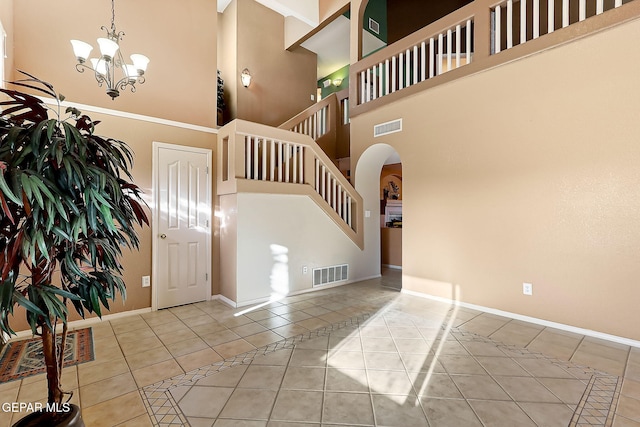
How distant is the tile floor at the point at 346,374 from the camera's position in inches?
76.1

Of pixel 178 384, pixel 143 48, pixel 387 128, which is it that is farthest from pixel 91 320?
pixel 387 128

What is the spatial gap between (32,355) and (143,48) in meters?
3.62

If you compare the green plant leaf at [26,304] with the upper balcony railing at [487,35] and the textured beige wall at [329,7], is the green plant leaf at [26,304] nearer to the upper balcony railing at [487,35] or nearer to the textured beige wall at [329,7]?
the upper balcony railing at [487,35]

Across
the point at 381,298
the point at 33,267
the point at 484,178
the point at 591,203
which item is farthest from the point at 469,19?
the point at 33,267

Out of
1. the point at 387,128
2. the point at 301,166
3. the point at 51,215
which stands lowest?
the point at 51,215

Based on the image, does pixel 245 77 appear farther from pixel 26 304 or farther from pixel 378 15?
pixel 26 304

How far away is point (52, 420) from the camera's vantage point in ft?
4.66

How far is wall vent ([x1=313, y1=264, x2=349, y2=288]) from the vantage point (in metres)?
4.88

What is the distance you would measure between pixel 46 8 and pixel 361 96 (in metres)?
4.35

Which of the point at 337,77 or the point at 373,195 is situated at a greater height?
the point at 337,77

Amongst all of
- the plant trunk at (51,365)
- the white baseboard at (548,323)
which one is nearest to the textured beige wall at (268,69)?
the white baseboard at (548,323)

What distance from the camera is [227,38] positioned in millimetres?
6754

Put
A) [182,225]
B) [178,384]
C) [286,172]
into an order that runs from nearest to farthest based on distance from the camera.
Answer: [178,384] → [182,225] → [286,172]

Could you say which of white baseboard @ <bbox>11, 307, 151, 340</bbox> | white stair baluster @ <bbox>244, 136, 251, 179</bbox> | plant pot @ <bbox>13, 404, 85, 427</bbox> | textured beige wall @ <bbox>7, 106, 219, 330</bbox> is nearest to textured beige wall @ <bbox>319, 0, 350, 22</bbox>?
white stair baluster @ <bbox>244, 136, 251, 179</bbox>
